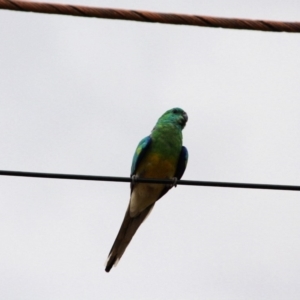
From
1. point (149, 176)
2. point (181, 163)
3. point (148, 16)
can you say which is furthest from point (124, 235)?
point (148, 16)

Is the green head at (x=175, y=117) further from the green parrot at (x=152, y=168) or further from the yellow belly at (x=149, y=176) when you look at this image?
the yellow belly at (x=149, y=176)

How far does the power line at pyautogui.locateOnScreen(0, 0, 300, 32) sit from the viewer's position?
4.31 meters

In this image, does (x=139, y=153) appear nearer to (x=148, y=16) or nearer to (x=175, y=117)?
(x=175, y=117)

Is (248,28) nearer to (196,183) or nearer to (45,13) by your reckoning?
(45,13)

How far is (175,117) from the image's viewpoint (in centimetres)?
915

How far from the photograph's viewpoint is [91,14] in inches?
170

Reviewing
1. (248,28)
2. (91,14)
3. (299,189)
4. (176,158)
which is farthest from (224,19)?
(176,158)

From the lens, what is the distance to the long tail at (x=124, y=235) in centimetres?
845

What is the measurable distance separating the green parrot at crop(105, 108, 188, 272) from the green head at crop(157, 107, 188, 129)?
21 mm

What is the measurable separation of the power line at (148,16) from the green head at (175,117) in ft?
15.1

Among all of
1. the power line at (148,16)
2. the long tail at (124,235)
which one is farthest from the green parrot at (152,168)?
the power line at (148,16)

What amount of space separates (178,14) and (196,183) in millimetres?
1620

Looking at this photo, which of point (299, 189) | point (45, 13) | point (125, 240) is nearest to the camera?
point (45, 13)

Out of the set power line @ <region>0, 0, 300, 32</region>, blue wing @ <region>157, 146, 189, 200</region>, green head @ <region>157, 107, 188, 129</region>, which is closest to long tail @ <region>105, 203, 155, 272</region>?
blue wing @ <region>157, 146, 189, 200</region>
